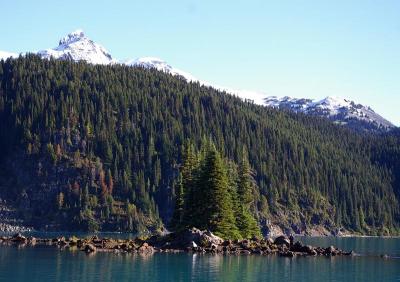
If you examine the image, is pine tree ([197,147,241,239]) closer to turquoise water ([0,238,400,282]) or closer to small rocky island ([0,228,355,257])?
small rocky island ([0,228,355,257])

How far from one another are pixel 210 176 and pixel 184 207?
9893mm

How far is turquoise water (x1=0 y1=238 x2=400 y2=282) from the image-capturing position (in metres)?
71.2

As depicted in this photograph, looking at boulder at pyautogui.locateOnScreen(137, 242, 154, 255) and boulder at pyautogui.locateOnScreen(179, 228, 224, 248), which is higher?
boulder at pyautogui.locateOnScreen(179, 228, 224, 248)

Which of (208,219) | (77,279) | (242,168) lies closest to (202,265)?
(77,279)

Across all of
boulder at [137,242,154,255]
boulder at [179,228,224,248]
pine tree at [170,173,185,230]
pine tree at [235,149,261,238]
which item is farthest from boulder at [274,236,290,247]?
boulder at [137,242,154,255]

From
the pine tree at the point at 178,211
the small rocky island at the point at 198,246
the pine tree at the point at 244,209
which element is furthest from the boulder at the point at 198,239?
the pine tree at the point at 244,209

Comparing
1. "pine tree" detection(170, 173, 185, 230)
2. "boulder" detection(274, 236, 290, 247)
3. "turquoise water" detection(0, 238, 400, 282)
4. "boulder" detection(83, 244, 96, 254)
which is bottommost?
"turquoise water" detection(0, 238, 400, 282)

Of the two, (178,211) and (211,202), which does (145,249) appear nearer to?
(211,202)

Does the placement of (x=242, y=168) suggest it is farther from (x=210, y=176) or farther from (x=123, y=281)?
(x=123, y=281)

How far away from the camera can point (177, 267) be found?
81750mm

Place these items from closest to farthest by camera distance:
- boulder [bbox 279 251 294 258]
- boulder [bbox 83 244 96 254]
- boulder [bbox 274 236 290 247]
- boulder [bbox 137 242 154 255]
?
1. boulder [bbox 83 244 96 254]
2. boulder [bbox 137 242 154 255]
3. boulder [bbox 279 251 294 258]
4. boulder [bbox 274 236 290 247]

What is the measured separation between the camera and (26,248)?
350ft

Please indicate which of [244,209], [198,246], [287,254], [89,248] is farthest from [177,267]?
[244,209]

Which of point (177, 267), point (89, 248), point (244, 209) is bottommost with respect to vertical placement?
point (177, 267)
